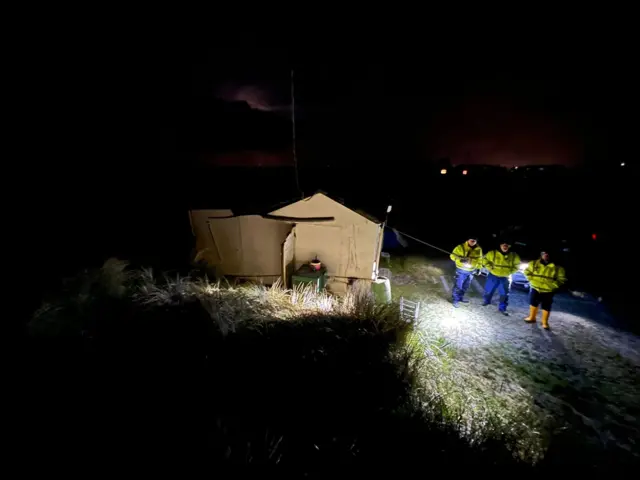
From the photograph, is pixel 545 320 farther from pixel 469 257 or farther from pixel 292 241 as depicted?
pixel 292 241

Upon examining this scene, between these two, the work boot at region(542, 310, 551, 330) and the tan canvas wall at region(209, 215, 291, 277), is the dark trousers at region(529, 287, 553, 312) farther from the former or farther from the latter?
the tan canvas wall at region(209, 215, 291, 277)

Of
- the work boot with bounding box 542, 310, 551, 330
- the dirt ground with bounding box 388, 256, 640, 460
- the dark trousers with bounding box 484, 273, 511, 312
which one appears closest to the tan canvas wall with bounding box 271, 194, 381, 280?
the dirt ground with bounding box 388, 256, 640, 460

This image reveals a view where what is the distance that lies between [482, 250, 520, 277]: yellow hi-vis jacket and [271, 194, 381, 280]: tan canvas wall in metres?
2.81

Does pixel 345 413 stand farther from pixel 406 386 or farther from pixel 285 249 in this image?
pixel 285 249

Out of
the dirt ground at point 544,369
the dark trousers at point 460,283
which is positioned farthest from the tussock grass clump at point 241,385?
the dark trousers at point 460,283

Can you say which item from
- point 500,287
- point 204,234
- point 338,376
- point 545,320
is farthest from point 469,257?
point 204,234

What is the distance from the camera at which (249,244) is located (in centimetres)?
923

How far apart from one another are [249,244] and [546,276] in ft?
23.7

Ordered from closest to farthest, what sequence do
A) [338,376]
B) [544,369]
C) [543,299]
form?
[338,376] < [544,369] < [543,299]

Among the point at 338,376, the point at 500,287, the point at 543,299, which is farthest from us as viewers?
the point at 500,287

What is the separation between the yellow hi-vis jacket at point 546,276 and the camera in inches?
299

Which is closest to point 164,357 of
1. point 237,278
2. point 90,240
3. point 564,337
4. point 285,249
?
point 285,249

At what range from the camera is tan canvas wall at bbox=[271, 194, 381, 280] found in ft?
28.2

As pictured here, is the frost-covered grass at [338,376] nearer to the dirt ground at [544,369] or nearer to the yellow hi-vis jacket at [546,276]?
the dirt ground at [544,369]
